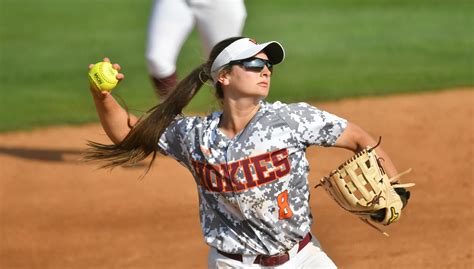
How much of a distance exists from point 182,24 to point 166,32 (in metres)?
0.14

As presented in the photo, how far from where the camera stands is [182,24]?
820cm

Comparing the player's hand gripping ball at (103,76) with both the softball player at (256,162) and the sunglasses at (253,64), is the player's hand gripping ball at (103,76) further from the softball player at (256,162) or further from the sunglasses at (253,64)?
the sunglasses at (253,64)

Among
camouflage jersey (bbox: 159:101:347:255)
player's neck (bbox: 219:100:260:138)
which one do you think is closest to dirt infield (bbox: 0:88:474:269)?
camouflage jersey (bbox: 159:101:347:255)

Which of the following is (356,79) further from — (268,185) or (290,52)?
(268,185)

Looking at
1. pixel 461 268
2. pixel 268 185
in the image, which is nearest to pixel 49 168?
pixel 461 268

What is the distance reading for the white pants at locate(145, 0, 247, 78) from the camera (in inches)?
321

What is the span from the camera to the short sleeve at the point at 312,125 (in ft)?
14.8

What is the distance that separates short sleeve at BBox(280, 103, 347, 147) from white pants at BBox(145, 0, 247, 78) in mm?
3722

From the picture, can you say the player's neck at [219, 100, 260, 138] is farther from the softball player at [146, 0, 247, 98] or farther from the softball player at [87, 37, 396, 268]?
→ the softball player at [146, 0, 247, 98]

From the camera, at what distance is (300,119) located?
4.50m

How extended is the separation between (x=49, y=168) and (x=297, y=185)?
4.71 metres

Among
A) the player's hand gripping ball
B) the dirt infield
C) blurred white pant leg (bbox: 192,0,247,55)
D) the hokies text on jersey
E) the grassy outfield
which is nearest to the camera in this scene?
the hokies text on jersey

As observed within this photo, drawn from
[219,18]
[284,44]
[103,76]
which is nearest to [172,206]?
[219,18]

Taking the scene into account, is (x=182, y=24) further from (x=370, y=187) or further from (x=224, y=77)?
(x=370, y=187)
